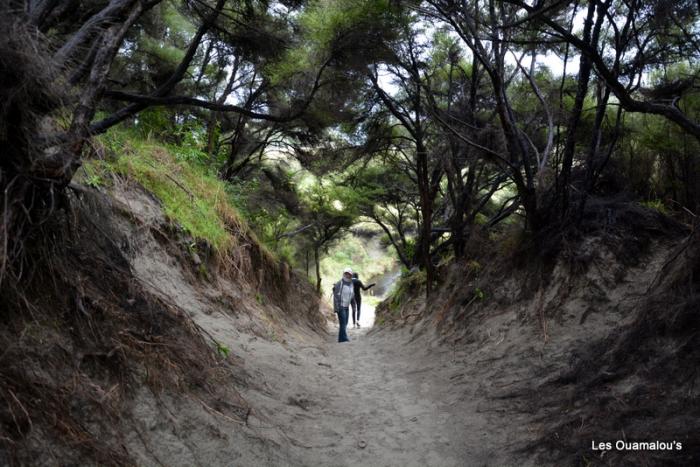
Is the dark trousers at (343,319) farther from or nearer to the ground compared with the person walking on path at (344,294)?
nearer to the ground

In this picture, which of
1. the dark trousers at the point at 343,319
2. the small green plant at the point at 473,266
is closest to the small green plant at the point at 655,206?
the small green plant at the point at 473,266

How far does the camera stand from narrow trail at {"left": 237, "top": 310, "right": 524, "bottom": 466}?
3.72 meters

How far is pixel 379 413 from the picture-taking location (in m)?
4.81

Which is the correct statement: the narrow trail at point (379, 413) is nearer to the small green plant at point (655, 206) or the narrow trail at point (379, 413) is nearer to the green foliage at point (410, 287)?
the small green plant at point (655, 206)

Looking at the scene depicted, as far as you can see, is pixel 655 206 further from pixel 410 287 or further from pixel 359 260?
pixel 359 260

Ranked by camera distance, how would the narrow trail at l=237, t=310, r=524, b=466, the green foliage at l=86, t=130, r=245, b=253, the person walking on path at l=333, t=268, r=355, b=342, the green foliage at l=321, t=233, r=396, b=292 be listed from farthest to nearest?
the green foliage at l=321, t=233, r=396, b=292, the person walking on path at l=333, t=268, r=355, b=342, the green foliage at l=86, t=130, r=245, b=253, the narrow trail at l=237, t=310, r=524, b=466

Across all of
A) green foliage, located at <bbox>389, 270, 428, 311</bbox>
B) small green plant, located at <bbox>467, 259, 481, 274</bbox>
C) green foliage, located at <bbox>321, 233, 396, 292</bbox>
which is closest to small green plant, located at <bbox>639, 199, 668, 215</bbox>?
small green plant, located at <bbox>467, 259, 481, 274</bbox>

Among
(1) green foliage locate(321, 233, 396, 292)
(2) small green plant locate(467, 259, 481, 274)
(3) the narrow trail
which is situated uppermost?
(1) green foliage locate(321, 233, 396, 292)

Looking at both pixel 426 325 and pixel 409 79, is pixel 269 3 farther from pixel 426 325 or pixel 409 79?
pixel 426 325

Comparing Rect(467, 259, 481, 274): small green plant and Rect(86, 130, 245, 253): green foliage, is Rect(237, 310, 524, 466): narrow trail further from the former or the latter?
Rect(86, 130, 245, 253): green foliage

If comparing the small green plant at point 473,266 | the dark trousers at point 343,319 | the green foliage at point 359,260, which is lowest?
the dark trousers at point 343,319

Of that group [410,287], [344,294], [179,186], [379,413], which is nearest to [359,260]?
[410,287]

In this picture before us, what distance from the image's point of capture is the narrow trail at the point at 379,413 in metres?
3.72

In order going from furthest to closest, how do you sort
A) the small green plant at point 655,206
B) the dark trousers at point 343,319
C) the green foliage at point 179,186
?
1. the dark trousers at point 343,319
2. the green foliage at point 179,186
3. the small green plant at point 655,206
